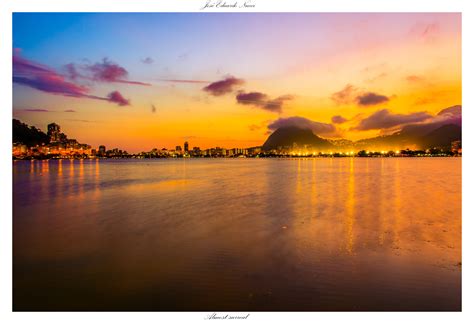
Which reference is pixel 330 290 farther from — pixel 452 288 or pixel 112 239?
pixel 112 239

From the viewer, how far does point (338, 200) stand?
50.8ft

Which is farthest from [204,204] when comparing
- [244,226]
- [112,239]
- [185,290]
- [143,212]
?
[185,290]

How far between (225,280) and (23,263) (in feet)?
15.6

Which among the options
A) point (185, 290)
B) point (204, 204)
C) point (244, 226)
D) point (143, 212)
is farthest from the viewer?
point (204, 204)

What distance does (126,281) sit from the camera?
5.72 m

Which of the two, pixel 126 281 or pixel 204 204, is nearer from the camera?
pixel 126 281

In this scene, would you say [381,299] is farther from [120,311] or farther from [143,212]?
[143,212]

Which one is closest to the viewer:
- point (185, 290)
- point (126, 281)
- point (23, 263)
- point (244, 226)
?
point (185, 290)

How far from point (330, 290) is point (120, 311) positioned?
11.5ft

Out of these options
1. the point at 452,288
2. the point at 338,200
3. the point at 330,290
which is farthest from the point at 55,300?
the point at 338,200

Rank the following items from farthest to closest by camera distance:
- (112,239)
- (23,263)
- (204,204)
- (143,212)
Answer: (204,204) < (143,212) < (112,239) < (23,263)

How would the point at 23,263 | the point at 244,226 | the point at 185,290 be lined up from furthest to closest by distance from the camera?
the point at 244,226, the point at 23,263, the point at 185,290
